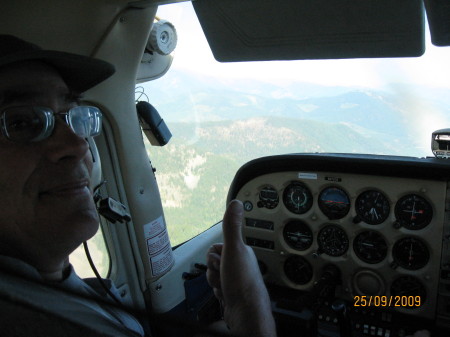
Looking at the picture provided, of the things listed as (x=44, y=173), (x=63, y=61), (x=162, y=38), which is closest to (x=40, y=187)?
(x=44, y=173)

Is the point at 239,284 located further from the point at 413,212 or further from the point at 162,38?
the point at 162,38

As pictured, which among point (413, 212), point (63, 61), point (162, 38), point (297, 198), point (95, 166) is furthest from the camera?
point (297, 198)

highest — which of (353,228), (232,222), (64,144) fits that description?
(64,144)

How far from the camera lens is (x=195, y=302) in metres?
2.81

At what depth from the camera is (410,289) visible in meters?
2.46

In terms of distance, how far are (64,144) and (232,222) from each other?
1.83ft

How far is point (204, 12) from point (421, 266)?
1.89 m

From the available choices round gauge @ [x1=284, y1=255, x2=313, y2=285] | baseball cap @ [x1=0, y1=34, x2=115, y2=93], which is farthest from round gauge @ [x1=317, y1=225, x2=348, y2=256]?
baseball cap @ [x1=0, y1=34, x2=115, y2=93]

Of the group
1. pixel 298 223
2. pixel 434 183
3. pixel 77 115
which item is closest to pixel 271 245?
pixel 298 223

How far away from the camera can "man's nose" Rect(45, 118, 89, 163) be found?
1109 millimetres

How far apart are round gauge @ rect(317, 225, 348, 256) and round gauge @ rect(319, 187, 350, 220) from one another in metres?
0.09

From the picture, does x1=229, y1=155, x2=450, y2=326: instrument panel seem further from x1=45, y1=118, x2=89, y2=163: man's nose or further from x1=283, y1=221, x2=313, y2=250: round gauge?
x1=45, y1=118, x2=89, y2=163: man's nose

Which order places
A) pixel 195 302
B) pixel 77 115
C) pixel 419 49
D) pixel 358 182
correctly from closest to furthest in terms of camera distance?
1. pixel 77 115
2. pixel 419 49
3. pixel 358 182
4. pixel 195 302

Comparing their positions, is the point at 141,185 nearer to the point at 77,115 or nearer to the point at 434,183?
the point at 77,115
